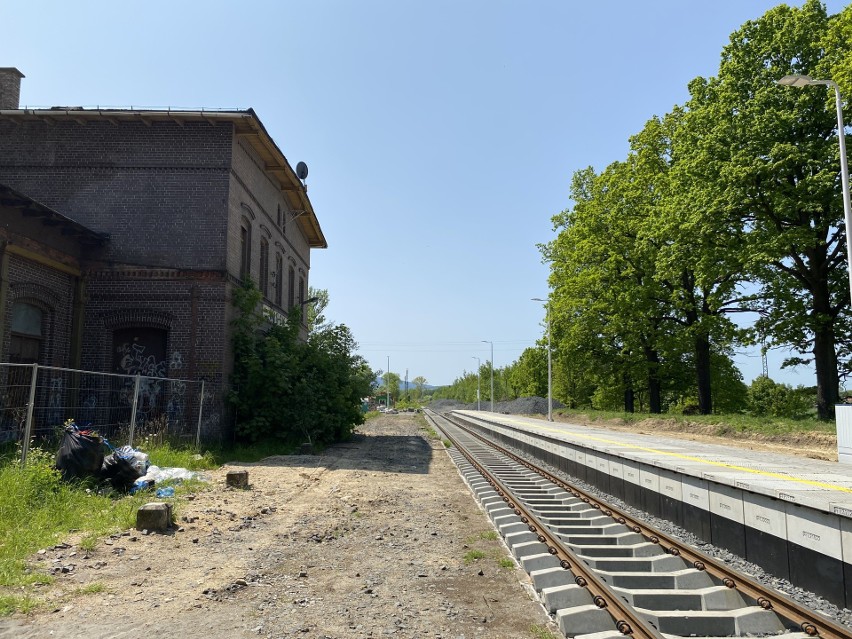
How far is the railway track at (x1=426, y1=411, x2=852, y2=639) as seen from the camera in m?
5.02

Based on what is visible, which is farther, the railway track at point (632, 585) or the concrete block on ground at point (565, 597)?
the concrete block on ground at point (565, 597)

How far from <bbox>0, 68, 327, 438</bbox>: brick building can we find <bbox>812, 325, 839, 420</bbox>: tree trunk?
20.9 meters

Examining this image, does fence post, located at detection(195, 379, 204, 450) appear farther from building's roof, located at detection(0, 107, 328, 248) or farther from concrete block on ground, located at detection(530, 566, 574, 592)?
concrete block on ground, located at detection(530, 566, 574, 592)

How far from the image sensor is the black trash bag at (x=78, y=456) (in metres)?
9.64

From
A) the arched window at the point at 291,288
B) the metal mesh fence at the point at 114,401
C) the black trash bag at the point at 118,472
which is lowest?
the black trash bag at the point at 118,472

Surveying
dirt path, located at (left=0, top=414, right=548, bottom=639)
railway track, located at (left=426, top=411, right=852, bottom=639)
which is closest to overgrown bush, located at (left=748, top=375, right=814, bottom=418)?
railway track, located at (left=426, top=411, right=852, bottom=639)

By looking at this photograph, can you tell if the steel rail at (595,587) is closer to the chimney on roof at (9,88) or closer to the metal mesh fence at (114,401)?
the metal mesh fence at (114,401)

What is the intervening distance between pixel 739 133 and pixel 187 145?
65.8 ft

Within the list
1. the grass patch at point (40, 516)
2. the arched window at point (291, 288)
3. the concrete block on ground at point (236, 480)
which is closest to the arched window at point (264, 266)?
the arched window at point (291, 288)

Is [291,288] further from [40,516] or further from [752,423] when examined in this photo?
[40,516]

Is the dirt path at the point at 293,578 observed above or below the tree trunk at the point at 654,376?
below

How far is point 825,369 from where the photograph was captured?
2366 centimetres

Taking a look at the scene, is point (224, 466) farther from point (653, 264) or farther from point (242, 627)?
point (653, 264)

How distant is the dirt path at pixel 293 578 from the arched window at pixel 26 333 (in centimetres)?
791
